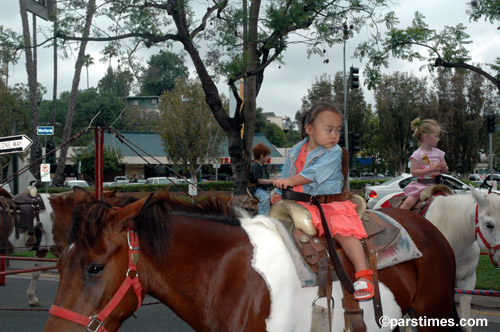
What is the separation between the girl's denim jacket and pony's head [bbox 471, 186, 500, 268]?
267 cm

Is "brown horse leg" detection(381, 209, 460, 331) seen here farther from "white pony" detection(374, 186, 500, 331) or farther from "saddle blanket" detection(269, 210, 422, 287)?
"white pony" detection(374, 186, 500, 331)

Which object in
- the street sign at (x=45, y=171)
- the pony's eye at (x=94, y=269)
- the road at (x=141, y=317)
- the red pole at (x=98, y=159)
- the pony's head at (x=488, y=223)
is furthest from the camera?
the street sign at (x=45, y=171)

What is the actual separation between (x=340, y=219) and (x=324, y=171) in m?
0.32

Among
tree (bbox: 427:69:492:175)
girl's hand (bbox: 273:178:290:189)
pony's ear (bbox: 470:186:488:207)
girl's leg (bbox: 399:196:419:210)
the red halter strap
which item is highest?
tree (bbox: 427:69:492:175)

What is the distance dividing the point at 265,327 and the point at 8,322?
570cm

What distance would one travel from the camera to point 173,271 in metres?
2.59

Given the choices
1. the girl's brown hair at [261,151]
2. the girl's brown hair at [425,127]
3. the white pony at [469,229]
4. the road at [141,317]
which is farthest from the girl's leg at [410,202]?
the girl's brown hair at [261,151]

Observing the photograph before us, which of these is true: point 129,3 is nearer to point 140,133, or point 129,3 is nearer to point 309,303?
point 309,303

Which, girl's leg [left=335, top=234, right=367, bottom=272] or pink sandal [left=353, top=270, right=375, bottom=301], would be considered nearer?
pink sandal [left=353, top=270, right=375, bottom=301]

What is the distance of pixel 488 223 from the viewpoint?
4.93 m

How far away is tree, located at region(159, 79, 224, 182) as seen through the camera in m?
33.2

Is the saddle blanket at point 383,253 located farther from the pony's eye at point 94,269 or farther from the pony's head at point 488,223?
the pony's head at point 488,223

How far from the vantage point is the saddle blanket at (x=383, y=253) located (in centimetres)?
266

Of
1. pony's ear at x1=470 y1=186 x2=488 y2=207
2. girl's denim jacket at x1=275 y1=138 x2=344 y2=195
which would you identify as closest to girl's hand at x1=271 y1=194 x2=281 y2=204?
girl's denim jacket at x1=275 y1=138 x2=344 y2=195
